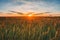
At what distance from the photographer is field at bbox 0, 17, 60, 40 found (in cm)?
154

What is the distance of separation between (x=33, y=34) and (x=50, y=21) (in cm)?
23

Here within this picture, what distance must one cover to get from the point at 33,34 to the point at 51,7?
351 millimetres

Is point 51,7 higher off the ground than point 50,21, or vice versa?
point 51,7

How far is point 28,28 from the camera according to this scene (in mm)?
1546

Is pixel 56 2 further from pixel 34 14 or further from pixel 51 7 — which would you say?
pixel 34 14

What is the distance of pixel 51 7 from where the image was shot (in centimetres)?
157

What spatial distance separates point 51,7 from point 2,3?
53 cm

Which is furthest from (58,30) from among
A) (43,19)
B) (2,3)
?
(2,3)

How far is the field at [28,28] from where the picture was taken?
1.54m

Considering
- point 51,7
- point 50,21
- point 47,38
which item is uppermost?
point 51,7

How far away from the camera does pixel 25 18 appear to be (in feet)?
5.02

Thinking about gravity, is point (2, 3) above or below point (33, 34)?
above

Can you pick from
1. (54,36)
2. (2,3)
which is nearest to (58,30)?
(54,36)

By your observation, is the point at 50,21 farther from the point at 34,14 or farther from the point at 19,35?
the point at 19,35
